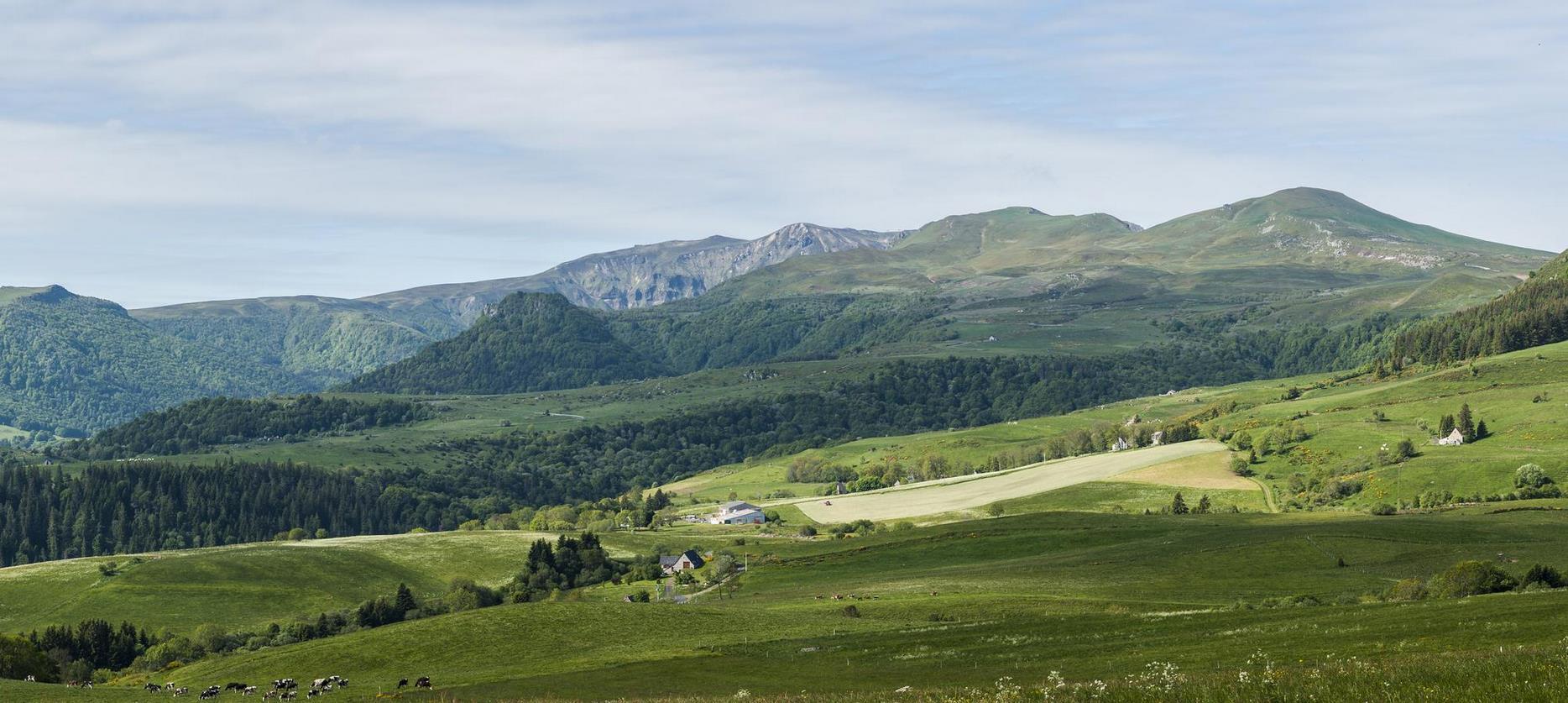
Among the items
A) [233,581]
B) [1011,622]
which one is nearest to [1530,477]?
[1011,622]

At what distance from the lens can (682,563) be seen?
167 meters

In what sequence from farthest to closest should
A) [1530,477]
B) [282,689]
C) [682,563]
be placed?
[1530,477]
[682,563]
[282,689]

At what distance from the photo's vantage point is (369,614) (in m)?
122

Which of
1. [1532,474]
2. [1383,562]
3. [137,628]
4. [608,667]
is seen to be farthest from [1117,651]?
[1532,474]

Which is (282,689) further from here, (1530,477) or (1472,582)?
(1530,477)

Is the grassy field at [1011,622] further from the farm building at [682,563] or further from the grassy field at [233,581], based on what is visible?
the grassy field at [233,581]

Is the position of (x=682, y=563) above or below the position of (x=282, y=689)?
below

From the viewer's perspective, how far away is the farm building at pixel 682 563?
542 ft

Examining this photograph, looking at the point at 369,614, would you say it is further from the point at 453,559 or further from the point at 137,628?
the point at 453,559

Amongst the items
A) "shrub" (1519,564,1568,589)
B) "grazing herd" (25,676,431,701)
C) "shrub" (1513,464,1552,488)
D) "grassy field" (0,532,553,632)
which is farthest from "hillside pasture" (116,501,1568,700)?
"grassy field" (0,532,553,632)

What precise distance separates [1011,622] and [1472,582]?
28422 mm

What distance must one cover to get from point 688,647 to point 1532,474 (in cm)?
13808

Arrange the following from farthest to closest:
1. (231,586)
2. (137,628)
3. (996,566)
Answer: (231,586) < (137,628) < (996,566)

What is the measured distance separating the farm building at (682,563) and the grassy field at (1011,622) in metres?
11.0
